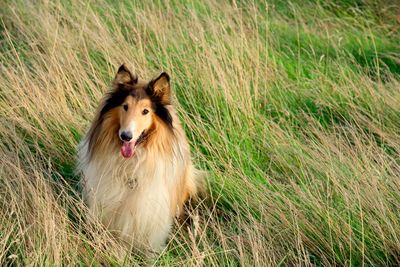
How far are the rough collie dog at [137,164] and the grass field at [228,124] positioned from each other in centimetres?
17

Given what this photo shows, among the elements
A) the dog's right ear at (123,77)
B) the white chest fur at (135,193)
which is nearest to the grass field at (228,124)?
the white chest fur at (135,193)

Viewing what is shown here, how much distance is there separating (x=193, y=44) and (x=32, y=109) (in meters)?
1.49

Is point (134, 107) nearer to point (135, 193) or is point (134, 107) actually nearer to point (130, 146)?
point (130, 146)

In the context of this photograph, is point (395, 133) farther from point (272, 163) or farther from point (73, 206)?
point (73, 206)

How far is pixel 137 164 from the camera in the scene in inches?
159

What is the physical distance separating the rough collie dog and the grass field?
0.55ft

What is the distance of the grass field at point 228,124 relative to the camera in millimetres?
3785

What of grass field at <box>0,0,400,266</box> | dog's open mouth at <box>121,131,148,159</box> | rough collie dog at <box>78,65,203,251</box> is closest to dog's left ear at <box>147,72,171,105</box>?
rough collie dog at <box>78,65,203,251</box>

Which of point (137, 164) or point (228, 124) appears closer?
point (137, 164)

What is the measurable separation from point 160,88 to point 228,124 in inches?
44.8

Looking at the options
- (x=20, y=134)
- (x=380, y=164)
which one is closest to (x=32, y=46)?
(x=20, y=134)

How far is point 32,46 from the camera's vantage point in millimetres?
5488

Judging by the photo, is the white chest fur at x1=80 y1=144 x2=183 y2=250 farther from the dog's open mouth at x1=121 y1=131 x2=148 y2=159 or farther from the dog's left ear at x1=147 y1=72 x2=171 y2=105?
the dog's left ear at x1=147 y1=72 x2=171 y2=105

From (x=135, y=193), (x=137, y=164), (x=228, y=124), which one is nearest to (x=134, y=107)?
(x=137, y=164)
